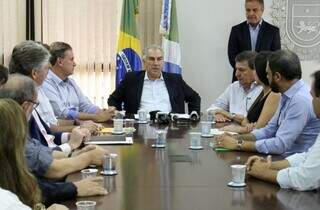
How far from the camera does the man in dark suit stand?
5.91m

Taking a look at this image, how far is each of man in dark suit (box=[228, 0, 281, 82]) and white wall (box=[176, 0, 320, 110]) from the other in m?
0.42

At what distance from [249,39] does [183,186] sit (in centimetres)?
403

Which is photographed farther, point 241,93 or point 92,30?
point 92,30

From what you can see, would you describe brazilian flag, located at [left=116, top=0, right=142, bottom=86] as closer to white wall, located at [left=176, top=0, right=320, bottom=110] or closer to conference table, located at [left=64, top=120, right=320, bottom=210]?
white wall, located at [left=176, top=0, right=320, bottom=110]

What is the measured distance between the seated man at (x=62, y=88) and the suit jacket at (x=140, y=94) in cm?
53

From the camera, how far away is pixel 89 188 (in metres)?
2.14

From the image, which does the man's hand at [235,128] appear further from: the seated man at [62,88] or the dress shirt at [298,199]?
the dress shirt at [298,199]

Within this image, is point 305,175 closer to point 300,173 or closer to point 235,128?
point 300,173

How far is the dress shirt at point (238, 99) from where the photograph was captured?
183 inches

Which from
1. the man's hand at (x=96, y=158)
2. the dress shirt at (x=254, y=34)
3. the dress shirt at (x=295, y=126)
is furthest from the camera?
the dress shirt at (x=254, y=34)

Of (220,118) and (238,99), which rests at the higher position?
(238,99)

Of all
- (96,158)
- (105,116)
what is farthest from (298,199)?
(105,116)

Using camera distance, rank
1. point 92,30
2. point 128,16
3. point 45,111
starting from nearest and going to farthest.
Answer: point 45,111
point 128,16
point 92,30

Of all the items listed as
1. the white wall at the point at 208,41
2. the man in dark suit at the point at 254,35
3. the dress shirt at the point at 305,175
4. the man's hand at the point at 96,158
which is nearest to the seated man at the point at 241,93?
the man in dark suit at the point at 254,35
